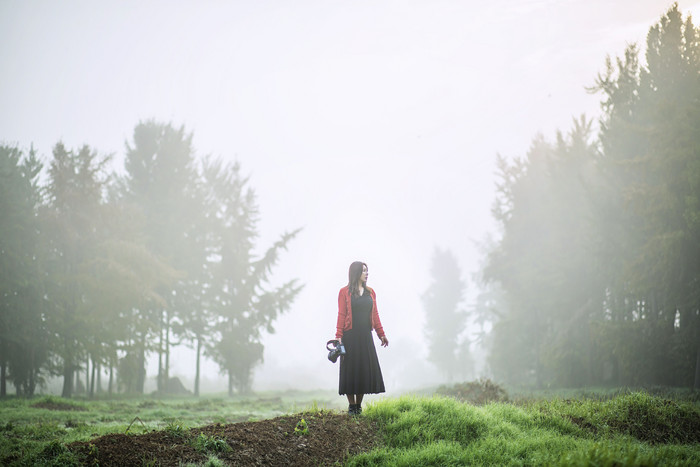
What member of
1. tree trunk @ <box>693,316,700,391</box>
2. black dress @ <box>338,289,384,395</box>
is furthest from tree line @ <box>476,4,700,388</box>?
black dress @ <box>338,289,384,395</box>

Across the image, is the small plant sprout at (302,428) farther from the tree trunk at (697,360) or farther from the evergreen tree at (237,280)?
the evergreen tree at (237,280)

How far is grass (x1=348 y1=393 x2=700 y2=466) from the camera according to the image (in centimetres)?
552

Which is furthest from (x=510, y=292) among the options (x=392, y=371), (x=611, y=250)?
(x=392, y=371)

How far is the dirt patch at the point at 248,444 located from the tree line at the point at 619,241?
42.3 feet

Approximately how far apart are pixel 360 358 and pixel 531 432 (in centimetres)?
312

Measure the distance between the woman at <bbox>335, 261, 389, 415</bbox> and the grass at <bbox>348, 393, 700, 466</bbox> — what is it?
15.9 inches

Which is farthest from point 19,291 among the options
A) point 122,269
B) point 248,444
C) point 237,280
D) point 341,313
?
point 248,444

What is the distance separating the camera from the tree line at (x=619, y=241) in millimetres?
13898

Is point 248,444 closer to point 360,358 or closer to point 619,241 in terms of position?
point 360,358

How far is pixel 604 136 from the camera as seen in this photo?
18062 mm

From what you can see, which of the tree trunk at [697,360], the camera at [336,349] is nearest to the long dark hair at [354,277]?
the camera at [336,349]

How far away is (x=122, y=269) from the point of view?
746 inches

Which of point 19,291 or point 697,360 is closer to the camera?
point 697,360

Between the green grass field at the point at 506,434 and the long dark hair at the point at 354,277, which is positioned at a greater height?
the long dark hair at the point at 354,277
